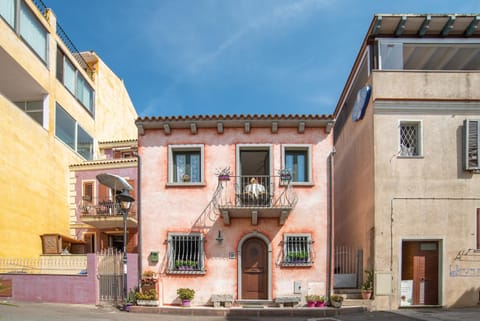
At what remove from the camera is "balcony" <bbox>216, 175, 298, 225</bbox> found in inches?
504

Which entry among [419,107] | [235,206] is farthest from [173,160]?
[419,107]

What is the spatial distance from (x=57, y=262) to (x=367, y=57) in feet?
43.5

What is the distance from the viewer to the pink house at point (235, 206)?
13.1 metres

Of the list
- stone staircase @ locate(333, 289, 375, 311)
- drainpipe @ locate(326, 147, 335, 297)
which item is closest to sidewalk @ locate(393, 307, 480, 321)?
stone staircase @ locate(333, 289, 375, 311)

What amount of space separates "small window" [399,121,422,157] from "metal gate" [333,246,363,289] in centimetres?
381

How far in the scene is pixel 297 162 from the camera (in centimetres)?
1379

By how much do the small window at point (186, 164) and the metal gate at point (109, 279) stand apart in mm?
3272

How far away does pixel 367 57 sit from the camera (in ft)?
48.1

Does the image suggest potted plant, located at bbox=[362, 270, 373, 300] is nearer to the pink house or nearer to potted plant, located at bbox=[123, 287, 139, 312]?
the pink house

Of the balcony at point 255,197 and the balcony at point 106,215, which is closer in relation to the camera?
A: the balcony at point 255,197

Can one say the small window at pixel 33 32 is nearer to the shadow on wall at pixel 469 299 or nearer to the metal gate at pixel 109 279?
the metal gate at pixel 109 279

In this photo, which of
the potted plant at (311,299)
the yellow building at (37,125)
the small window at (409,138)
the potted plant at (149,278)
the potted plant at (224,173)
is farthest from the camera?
the yellow building at (37,125)

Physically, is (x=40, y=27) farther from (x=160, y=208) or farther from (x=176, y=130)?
(x=160, y=208)

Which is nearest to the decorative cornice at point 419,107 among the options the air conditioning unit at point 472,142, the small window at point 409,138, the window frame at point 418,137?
the window frame at point 418,137
